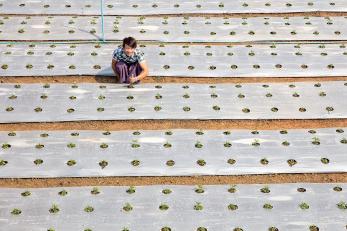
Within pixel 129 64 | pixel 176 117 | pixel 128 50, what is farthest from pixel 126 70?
pixel 176 117

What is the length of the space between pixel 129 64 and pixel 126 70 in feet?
0.58

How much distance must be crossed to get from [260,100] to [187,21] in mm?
3838

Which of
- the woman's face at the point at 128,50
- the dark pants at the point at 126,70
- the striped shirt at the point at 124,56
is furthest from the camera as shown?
the dark pants at the point at 126,70

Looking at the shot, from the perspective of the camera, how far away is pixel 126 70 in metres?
12.4

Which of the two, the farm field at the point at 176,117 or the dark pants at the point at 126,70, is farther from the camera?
the dark pants at the point at 126,70

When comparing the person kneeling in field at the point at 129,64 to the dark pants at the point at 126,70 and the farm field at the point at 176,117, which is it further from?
the farm field at the point at 176,117

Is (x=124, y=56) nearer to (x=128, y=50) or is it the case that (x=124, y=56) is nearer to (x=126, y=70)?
(x=128, y=50)

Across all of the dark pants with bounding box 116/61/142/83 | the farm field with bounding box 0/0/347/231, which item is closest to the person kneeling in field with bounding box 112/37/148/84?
the dark pants with bounding box 116/61/142/83

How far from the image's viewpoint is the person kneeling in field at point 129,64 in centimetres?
1197

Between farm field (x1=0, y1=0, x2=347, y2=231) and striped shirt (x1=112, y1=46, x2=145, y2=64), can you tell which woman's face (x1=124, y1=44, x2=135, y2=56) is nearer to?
striped shirt (x1=112, y1=46, x2=145, y2=64)

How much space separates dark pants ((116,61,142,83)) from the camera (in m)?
12.3

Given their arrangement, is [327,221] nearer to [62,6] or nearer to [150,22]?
[150,22]

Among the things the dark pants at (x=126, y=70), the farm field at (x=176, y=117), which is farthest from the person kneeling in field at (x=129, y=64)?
the farm field at (x=176, y=117)

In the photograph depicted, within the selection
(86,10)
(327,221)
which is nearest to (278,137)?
(327,221)
